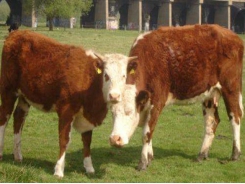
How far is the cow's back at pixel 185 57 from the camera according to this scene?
29.1 ft

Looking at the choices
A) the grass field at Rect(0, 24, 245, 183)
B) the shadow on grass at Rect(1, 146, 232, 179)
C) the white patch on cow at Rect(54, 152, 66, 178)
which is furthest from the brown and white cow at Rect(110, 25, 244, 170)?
the white patch on cow at Rect(54, 152, 66, 178)

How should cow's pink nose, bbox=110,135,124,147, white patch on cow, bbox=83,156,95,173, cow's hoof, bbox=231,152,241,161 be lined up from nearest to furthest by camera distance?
cow's pink nose, bbox=110,135,124,147
white patch on cow, bbox=83,156,95,173
cow's hoof, bbox=231,152,241,161

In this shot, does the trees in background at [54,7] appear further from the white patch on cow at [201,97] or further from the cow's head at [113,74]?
the cow's head at [113,74]

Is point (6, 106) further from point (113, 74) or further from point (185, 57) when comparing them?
point (185, 57)

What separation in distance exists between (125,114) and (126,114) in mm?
16

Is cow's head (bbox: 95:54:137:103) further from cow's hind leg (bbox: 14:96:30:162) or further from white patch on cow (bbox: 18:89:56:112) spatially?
cow's hind leg (bbox: 14:96:30:162)

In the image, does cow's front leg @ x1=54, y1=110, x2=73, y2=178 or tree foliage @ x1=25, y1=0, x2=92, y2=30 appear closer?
cow's front leg @ x1=54, y1=110, x2=73, y2=178

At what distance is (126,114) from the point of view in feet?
25.3

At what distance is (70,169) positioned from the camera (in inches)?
339

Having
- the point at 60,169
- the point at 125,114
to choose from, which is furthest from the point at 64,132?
the point at 125,114

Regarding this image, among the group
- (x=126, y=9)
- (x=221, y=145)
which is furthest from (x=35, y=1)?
(x=221, y=145)

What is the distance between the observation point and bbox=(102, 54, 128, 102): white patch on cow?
751 centimetres

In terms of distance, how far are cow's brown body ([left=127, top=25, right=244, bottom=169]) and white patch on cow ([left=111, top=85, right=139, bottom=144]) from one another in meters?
0.67

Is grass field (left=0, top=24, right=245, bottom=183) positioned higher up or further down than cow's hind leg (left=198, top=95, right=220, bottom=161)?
further down
